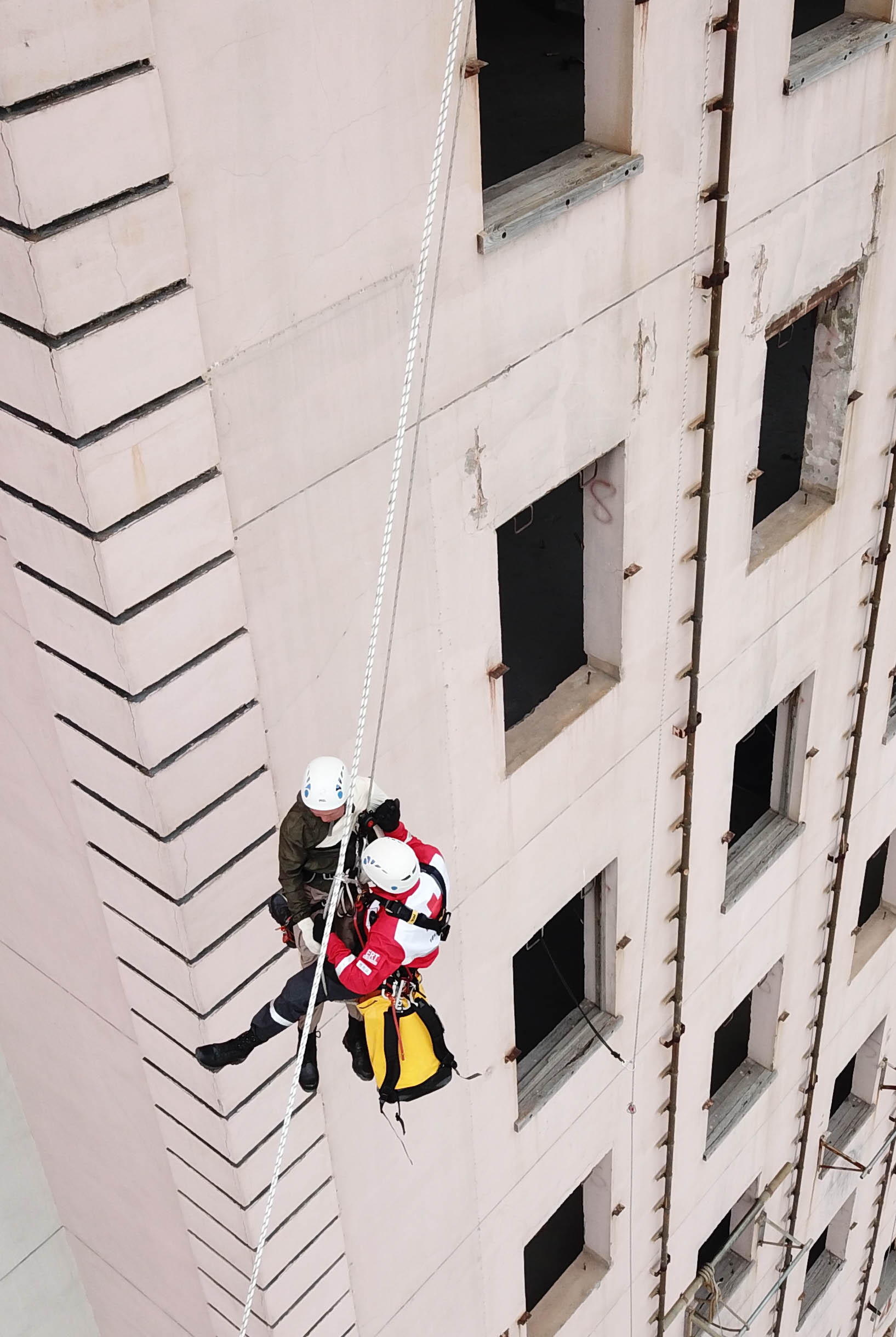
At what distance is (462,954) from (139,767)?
4.36 m

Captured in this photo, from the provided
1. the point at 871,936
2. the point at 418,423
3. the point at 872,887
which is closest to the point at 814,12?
the point at 418,423

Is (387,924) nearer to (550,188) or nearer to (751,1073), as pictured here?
(550,188)

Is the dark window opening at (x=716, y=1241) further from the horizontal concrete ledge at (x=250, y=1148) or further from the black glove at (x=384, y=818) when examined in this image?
the black glove at (x=384, y=818)

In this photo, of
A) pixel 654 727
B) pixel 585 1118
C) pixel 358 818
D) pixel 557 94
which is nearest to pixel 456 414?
pixel 358 818

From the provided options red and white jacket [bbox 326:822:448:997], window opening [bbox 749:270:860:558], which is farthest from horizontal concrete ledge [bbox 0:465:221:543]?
window opening [bbox 749:270:860:558]

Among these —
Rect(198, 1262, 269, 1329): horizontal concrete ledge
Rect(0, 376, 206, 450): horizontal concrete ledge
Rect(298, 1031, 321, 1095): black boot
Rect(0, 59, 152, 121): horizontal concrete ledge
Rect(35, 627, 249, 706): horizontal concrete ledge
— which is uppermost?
Rect(0, 59, 152, 121): horizontal concrete ledge

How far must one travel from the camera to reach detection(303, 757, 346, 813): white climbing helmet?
7664mm

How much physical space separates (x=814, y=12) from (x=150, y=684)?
566 inches

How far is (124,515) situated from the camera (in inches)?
280

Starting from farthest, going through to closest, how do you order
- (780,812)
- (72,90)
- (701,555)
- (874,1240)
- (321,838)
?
1. (874,1240)
2. (780,812)
3. (701,555)
4. (321,838)
5. (72,90)

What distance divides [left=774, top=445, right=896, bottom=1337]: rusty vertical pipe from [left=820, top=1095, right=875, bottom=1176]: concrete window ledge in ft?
2.75

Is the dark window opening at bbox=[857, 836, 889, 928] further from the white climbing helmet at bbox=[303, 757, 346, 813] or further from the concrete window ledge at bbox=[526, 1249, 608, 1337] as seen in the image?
the white climbing helmet at bbox=[303, 757, 346, 813]

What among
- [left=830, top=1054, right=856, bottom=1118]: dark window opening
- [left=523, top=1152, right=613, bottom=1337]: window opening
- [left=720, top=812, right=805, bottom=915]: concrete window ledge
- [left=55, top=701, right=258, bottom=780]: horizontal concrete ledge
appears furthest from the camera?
[left=830, top=1054, right=856, bottom=1118]: dark window opening

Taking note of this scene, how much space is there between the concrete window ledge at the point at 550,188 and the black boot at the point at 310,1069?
5.22m
